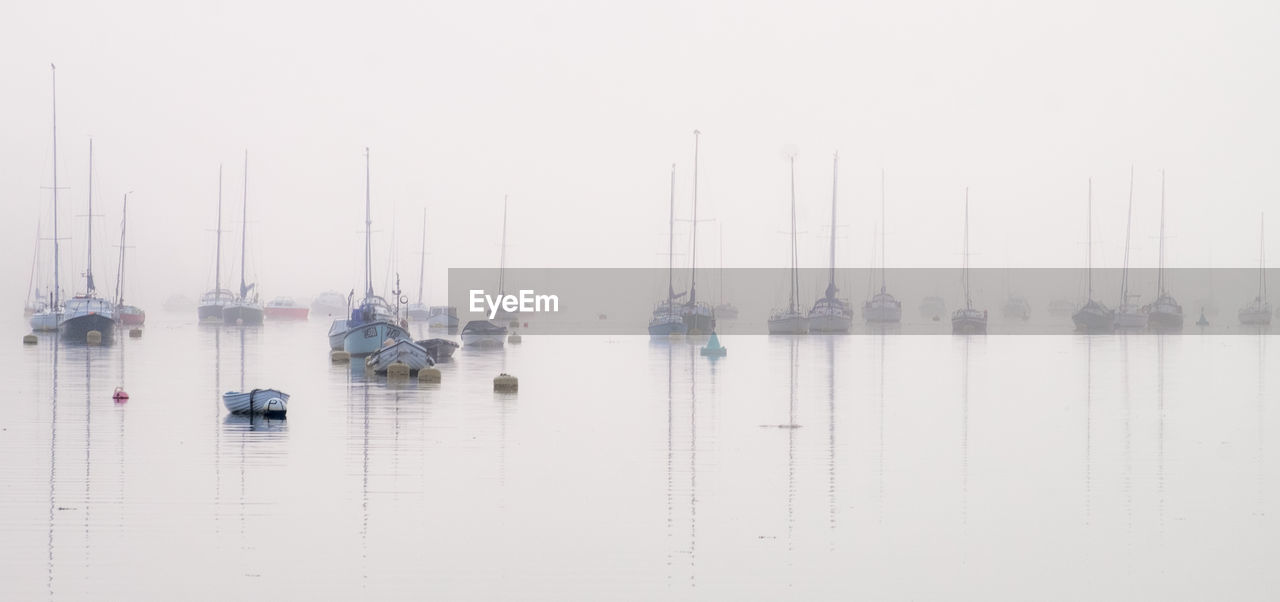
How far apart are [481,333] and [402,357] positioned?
45.2m

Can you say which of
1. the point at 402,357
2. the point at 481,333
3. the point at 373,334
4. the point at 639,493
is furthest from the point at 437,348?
the point at 639,493

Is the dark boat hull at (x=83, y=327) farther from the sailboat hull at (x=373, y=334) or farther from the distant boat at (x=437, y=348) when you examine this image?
the distant boat at (x=437, y=348)

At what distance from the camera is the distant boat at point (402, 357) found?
6312 centimetres

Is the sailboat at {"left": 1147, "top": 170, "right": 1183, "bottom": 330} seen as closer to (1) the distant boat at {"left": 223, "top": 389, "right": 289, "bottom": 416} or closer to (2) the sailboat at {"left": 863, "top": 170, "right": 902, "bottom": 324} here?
(2) the sailboat at {"left": 863, "top": 170, "right": 902, "bottom": 324}

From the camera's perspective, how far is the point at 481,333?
355 feet

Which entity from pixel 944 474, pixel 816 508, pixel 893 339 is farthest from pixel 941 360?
pixel 816 508

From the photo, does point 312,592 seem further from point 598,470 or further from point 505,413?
point 505,413

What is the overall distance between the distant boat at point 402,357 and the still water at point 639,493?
17.4 feet

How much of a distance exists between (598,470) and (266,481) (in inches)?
282

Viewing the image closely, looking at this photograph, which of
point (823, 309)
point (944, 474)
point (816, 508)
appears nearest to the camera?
point (816, 508)

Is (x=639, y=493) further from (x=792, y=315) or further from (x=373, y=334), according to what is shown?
(x=792, y=315)

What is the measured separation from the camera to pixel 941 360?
86875mm

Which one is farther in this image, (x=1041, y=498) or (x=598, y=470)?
(x=598, y=470)

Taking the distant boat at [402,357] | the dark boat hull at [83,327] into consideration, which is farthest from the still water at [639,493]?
the dark boat hull at [83,327]
